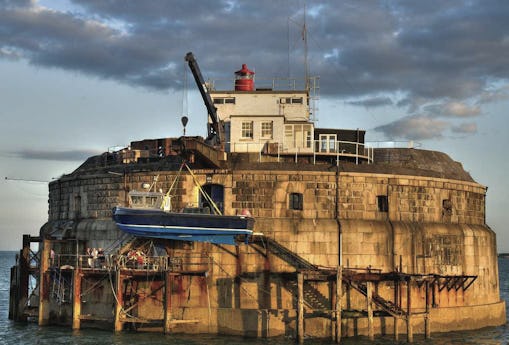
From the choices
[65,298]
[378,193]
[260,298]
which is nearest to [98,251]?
[65,298]

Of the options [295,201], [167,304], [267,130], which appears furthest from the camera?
[267,130]

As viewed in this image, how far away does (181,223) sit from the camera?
35.7m

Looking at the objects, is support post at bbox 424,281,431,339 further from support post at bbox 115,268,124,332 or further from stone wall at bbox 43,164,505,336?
support post at bbox 115,268,124,332

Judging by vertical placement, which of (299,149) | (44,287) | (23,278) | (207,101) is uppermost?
(207,101)

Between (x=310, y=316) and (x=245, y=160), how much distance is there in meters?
8.46

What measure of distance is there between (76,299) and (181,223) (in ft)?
20.4

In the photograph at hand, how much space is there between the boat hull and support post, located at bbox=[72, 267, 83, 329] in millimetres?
3281

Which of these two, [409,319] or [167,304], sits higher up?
[167,304]

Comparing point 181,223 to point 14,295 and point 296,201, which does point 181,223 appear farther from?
point 14,295

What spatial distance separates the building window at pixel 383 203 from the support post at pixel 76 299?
14943mm

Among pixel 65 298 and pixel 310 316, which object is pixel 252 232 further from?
pixel 65 298

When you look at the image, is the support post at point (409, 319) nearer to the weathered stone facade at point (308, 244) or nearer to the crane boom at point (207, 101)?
the weathered stone facade at point (308, 244)

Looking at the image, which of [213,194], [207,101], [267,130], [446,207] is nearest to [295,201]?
[213,194]

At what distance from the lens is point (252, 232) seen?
119 feet
